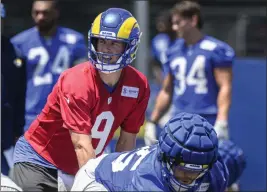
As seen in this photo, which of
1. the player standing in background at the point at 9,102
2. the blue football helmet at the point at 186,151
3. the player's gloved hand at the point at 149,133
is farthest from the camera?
the player's gloved hand at the point at 149,133

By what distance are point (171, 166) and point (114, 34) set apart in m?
1.15

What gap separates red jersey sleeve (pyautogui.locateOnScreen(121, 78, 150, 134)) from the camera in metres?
5.23

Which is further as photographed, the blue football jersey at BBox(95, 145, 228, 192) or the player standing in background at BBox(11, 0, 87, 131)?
the player standing in background at BBox(11, 0, 87, 131)

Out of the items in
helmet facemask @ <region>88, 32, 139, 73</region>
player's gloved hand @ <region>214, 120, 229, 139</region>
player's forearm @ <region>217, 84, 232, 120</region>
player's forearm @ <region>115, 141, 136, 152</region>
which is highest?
helmet facemask @ <region>88, 32, 139, 73</region>

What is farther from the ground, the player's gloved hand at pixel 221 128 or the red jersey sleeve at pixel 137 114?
the red jersey sleeve at pixel 137 114

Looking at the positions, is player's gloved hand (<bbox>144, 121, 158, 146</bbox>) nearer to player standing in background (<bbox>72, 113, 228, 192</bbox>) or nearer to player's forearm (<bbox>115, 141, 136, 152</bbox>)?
player's forearm (<bbox>115, 141, 136, 152</bbox>)

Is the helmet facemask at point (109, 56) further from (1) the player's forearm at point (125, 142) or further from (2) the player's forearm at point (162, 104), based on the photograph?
(2) the player's forearm at point (162, 104)

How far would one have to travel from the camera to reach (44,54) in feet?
27.6

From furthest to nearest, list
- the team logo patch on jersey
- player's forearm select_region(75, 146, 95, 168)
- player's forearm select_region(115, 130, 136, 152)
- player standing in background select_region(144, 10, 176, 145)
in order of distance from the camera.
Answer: player standing in background select_region(144, 10, 176, 145) < player's forearm select_region(115, 130, 136, 152) < the team logo patch on jersey < player's forearm select_region(75, 146, 95, 168)

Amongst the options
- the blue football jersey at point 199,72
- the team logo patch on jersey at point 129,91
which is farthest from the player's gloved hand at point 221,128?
the team logo patch on jersey at point 129,91

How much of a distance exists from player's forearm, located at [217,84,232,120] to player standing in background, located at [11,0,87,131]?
1290 millimetres

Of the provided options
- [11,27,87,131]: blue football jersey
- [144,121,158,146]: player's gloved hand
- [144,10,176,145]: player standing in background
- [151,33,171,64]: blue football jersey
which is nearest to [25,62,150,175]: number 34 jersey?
[144,121,158,146]: player's gloved hand

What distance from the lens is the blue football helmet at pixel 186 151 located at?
396 centimetres

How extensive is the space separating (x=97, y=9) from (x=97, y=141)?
26.0 ft
